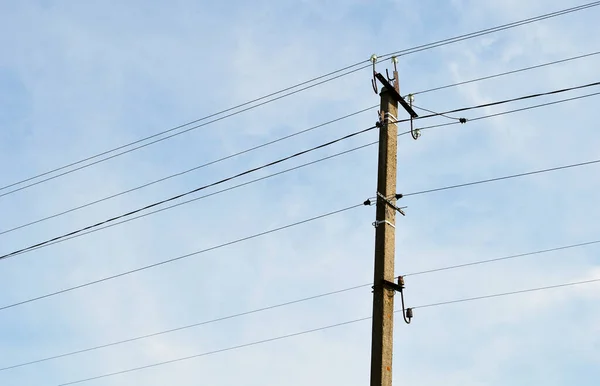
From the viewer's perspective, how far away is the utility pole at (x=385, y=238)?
11266 mm

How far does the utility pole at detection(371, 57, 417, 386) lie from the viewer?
11.3 meters

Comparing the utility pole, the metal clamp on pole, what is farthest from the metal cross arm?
the metal clamp on pole

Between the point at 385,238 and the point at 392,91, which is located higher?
the point at 392,91

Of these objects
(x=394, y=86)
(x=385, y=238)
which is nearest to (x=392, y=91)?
(x=394, y=86)

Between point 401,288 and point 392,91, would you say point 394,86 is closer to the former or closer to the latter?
point 392,91

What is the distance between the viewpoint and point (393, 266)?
478 inches

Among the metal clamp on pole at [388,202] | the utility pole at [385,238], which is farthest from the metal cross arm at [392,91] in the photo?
the metal clamp on pole at [388,202]

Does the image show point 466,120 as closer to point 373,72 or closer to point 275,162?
point 373,72

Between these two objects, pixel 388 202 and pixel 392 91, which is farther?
pixel 392 91

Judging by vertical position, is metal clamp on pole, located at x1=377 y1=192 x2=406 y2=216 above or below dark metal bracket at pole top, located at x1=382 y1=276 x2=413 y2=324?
above

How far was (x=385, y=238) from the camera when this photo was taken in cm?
1215

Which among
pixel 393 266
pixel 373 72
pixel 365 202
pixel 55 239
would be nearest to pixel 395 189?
pixel 365 202

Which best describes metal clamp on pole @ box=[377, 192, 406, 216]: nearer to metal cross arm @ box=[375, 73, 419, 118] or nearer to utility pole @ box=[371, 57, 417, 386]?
utility pole @ box=[371, 57, 417, 386]

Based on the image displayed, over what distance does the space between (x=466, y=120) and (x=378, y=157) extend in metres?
2.34
